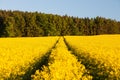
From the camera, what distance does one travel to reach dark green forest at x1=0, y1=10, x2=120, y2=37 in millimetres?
92688

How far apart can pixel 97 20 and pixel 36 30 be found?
27.0m

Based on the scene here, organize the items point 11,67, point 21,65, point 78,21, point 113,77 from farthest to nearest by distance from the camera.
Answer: point 78,21 < point 21,65 < point 11,67 < point 113,77

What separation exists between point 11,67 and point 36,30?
3194 inches

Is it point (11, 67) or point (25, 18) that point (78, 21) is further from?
point (11, 67)

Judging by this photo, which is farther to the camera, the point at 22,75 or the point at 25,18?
the point at 25,18

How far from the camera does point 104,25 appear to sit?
11719 centimetres

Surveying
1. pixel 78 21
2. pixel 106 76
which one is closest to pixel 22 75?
pixel 106 76

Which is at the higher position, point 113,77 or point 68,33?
point 113,77

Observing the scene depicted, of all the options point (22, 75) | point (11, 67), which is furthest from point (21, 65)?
point (22, 75)

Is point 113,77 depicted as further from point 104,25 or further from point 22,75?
point 104,25

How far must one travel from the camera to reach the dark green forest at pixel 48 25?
92.7 metres

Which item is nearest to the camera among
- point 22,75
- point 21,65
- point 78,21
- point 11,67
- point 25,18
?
point 22,75

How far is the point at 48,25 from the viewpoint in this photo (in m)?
104

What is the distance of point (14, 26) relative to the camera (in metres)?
93.9
